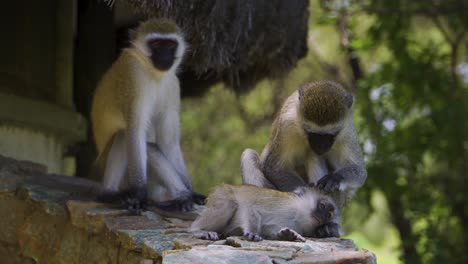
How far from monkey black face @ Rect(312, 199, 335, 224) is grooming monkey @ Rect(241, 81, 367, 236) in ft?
0.26

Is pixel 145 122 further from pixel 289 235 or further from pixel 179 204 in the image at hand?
pixel 289 235

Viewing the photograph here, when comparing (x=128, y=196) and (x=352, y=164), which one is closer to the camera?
(x=352, y=164)

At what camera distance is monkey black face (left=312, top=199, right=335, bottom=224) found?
512 centimetres

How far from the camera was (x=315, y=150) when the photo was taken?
18.1ft

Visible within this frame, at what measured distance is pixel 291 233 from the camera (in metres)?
4.88

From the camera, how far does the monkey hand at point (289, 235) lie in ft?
15.9

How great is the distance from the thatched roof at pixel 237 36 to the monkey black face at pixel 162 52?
2.39 ft

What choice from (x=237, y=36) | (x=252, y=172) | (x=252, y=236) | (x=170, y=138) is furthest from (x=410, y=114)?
(x=252, y=236)

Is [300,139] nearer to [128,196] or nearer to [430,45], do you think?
[128,196]

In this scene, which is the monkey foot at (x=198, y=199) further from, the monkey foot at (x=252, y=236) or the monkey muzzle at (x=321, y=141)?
the monkey foot at (x=252, y=236)

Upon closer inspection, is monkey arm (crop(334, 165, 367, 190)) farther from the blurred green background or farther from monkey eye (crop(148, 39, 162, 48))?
the blurred green background

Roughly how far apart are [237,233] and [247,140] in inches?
350

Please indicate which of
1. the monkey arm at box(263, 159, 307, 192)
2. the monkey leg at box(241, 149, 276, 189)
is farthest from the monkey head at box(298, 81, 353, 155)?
the monkey leg at box(241, 149, 276, 189)

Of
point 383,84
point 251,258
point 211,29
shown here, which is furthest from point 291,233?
point 383,84
